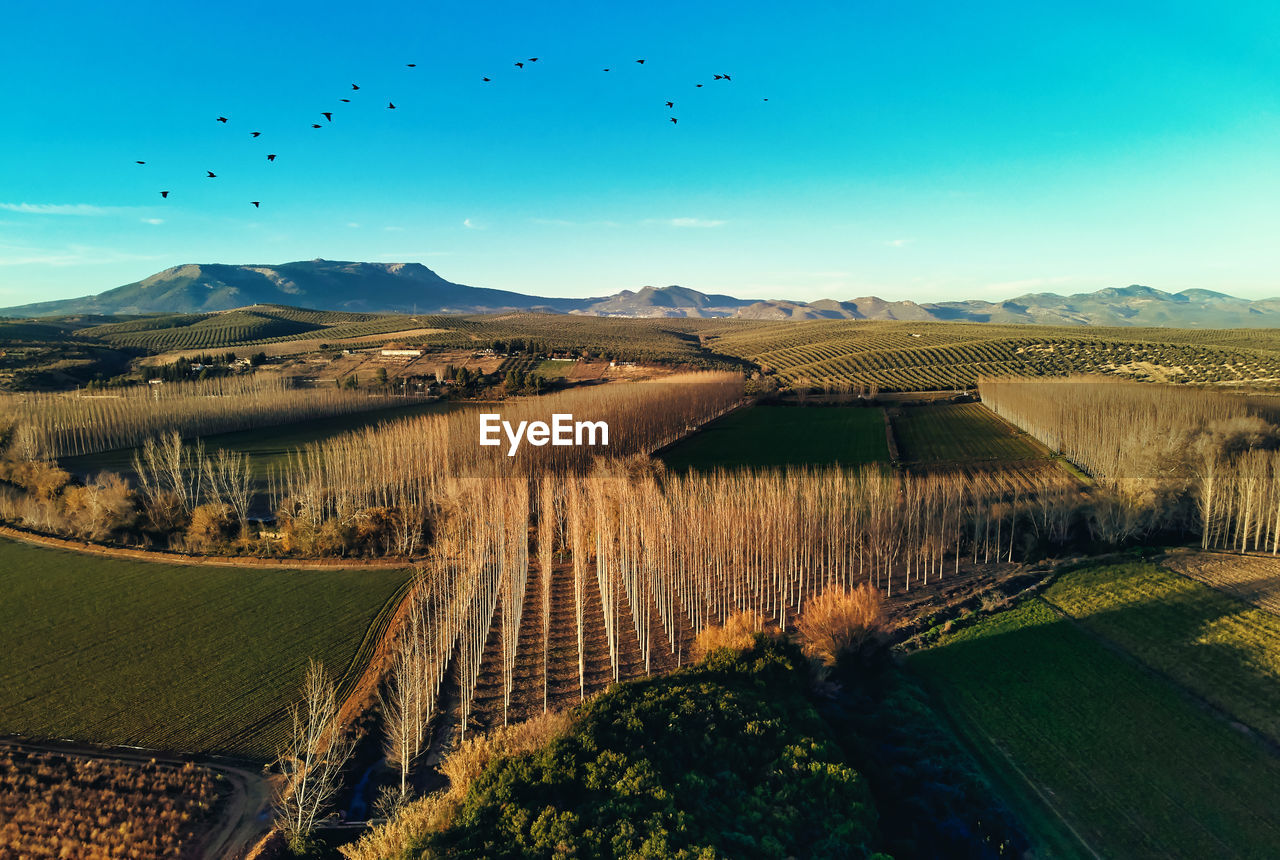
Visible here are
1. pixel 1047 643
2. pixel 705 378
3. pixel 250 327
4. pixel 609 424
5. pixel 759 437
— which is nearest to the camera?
pixel 1047 643

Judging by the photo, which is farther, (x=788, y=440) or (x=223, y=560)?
(x=788, y=440)

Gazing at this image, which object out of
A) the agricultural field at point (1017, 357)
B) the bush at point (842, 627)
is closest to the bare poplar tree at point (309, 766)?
the bush at point (842, 627)

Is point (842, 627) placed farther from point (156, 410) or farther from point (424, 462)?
point (156, 410)

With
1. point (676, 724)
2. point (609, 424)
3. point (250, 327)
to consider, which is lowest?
point (676, 724)

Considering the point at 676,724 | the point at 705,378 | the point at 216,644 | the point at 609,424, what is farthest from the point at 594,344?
the point at 676,724

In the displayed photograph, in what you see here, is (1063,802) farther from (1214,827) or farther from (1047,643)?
(1047,643)
